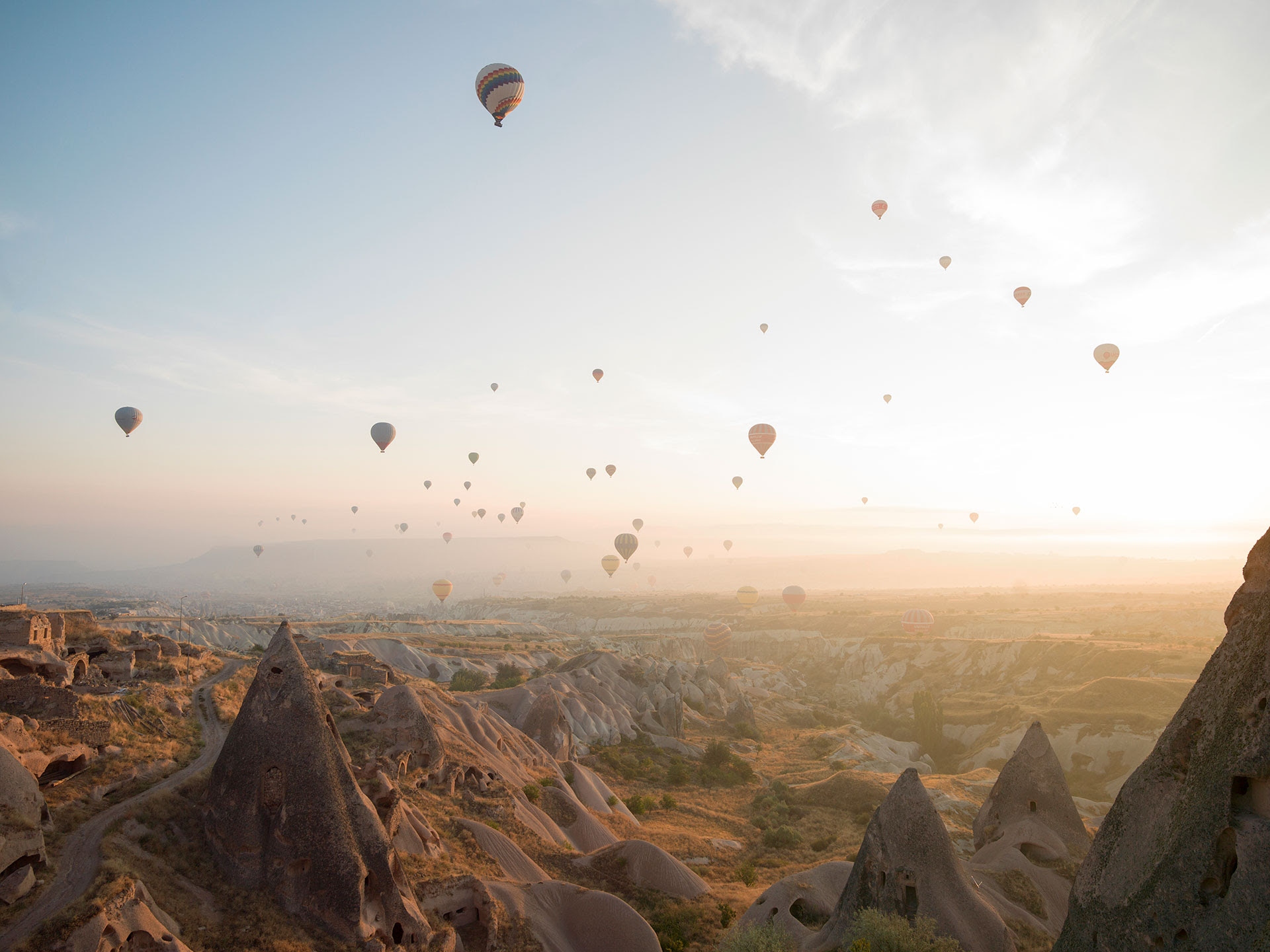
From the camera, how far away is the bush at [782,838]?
125ft

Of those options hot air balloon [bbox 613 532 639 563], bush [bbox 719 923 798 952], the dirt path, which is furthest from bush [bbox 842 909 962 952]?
hot air balloon [bbox 613 532 639 563]

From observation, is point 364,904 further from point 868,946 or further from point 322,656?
point 322,656

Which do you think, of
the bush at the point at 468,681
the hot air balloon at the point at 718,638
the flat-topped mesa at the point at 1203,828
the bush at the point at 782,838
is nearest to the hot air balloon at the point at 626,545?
the bush at the point at 468,681

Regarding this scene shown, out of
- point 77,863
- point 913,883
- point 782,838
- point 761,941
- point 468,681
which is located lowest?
point 782,838

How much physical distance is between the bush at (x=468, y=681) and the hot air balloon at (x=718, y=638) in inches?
2516

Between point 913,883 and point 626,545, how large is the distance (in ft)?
206

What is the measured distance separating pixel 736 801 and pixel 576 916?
98.4ft

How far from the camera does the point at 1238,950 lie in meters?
9.59

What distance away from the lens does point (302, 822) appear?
16734mm

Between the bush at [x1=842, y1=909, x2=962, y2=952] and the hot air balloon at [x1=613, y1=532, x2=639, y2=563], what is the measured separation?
61.4 metres

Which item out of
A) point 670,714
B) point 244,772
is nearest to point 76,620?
point 244,772

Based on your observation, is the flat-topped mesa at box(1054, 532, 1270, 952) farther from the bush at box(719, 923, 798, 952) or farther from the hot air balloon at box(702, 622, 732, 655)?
the hot air balloon at box(702, 622, 732, 655)

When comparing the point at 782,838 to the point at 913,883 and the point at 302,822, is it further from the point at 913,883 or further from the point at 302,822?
the point at 302,822

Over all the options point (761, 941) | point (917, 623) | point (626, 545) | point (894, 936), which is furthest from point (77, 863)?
point (917, 623)
